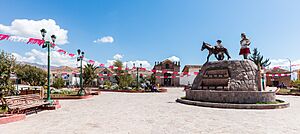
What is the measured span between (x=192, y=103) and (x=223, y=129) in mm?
6460

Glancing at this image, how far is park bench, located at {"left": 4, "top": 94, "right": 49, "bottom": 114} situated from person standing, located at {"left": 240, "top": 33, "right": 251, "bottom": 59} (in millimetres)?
14280

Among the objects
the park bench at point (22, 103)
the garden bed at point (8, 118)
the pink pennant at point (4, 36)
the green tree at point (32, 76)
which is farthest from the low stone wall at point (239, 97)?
the green tree at point (32, 76)

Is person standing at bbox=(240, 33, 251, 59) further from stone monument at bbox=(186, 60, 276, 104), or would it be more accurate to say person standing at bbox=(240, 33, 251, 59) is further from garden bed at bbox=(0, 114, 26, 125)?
garden bed at bbox=(0, 114, 26, 125)

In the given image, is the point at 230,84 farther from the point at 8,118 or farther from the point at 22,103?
the point at 8,118

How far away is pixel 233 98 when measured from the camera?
1190 cm

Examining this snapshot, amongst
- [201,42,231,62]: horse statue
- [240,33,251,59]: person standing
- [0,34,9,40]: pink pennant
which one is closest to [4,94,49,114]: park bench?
[0,34,9,40]: pink pennant

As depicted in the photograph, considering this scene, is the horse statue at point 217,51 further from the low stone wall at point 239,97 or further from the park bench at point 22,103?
the park bench at point 22,103

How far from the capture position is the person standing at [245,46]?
14680mm

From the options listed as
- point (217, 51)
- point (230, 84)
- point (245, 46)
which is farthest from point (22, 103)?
point (245, 46)

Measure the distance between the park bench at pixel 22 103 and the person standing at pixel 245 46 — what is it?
14280 millimetres

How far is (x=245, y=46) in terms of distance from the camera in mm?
14781

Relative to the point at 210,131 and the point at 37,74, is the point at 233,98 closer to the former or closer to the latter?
the point at 210,131

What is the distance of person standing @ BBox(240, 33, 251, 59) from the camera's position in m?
14.7

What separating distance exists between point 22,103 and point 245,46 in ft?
49.5
